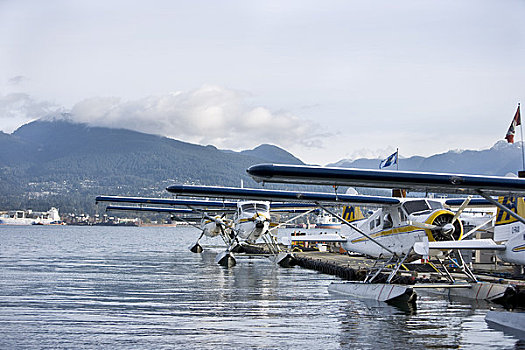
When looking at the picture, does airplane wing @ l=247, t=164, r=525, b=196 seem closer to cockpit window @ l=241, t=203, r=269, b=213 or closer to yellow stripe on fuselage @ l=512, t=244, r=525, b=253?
yellow stripe on fuselage @ l=512, t=244, r=525, b=253

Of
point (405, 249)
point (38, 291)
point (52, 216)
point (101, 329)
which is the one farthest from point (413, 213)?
point (52, 216)

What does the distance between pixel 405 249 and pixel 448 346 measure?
17.1ft

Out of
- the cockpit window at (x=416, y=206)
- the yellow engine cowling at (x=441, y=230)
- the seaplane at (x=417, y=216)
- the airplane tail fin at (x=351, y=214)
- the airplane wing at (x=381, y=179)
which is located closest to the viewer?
the airplane wing at (x=381, y=179)

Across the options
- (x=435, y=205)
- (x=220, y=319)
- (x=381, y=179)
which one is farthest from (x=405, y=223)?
(x=220, y=319)

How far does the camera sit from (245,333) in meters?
9.63

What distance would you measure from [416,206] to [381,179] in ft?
11.5

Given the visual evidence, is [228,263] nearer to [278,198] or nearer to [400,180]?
[278,198]

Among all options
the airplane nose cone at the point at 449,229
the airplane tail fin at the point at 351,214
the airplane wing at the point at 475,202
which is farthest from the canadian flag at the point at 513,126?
the airplane tail fin at the point at 351,214

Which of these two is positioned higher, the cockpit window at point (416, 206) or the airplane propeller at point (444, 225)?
the cockpit window at point (416, 206)

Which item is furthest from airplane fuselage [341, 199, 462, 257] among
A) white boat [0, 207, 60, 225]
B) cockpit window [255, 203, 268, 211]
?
white boat [0, 207, 60, 225]

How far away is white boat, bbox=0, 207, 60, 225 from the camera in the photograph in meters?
179

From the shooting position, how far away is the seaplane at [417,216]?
10.6 meters

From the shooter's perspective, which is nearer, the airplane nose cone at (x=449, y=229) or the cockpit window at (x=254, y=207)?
the airplane nose cone at (x=449, y=229)

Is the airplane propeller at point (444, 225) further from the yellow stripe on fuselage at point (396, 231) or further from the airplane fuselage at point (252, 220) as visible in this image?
the airplane fuselage at point (252, 220)
